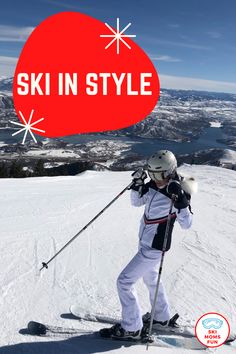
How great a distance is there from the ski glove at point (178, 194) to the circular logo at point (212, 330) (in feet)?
6.43

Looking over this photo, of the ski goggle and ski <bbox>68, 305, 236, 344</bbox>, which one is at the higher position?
the ski goggle

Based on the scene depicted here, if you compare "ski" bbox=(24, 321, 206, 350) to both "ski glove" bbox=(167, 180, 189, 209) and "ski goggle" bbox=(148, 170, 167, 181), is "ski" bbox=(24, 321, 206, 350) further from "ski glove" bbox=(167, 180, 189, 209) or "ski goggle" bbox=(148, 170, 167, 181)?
"ski goggle" bbox=(148, 170, 167, 181)

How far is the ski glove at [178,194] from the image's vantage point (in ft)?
12.9

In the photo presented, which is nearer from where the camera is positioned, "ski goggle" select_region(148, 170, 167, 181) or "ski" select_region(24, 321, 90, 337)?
"ski goggle" select_region(148, 170, 167, 181)

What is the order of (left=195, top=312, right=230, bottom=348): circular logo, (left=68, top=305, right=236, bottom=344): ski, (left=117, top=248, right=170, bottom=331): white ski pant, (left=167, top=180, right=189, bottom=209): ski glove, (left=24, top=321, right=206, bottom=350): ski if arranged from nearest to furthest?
1. (left=167, top=180, right=189, bottom=209): ski glove
2. (left=117, top=248, right=170, bottom=331): white ski pant
3. (left=24, top=321, right=206, bottom=350): ski
4. (left=195, top=312, right=230, bottom=348): circular logo
5. (left=68, top=305, right=236, bottom=344): ski

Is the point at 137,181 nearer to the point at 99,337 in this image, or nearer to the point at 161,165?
the point at 161,165

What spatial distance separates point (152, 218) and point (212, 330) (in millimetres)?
1969

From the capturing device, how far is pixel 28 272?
20.8 ft

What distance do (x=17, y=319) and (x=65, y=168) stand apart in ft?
176

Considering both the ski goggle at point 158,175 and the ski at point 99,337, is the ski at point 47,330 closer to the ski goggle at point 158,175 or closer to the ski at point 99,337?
the ski at point 99,337

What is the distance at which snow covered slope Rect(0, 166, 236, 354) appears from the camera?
488 cm

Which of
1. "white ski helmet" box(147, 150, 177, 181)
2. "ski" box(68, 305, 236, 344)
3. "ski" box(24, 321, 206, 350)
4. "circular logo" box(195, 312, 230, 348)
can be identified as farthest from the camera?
"ski" box(68, 305, 236, 344)

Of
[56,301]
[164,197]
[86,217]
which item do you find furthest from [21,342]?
[86,217]

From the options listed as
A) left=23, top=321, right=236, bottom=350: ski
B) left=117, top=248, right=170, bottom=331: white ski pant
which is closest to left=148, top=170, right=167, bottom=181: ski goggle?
left=117, top=248, right=170, bottom=331: white ski pant
